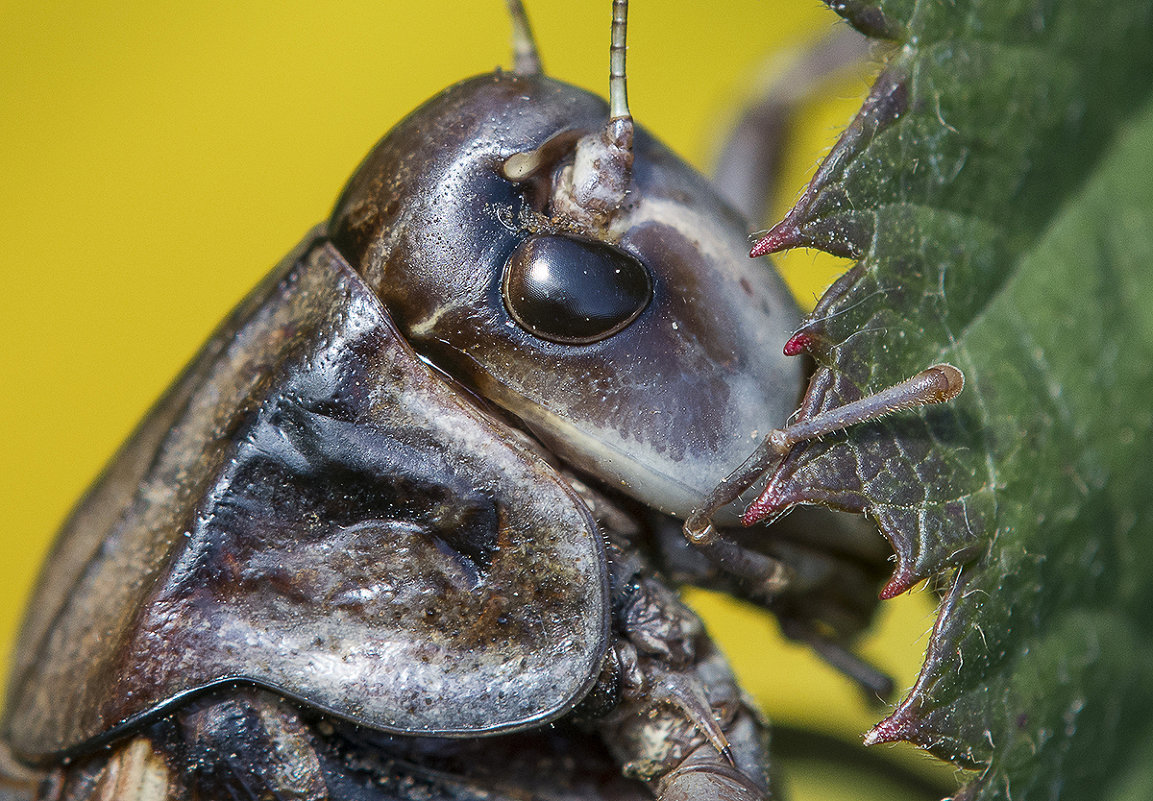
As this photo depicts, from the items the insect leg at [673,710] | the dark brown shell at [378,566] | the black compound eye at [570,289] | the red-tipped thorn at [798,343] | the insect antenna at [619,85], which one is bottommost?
the insect leg at [673,710]

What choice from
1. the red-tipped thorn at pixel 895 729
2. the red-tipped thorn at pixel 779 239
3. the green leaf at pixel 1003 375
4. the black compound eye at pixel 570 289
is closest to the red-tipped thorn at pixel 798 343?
the green leaf at pixel 1003 375

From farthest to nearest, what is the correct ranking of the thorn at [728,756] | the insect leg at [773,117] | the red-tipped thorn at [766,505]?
the insect leg at [773,117]
the thorn at [728,756]
the red-tipped thorn at [766,505]

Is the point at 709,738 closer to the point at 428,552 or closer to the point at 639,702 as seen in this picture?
the point at 639,702

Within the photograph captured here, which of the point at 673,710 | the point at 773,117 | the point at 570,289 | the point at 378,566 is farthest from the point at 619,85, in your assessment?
the point at 773,117

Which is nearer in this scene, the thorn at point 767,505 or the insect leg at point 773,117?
the thorn at point 767,505

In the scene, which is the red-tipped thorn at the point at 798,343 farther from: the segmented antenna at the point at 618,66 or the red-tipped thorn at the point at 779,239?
the segmented antenna at the point at 618,66

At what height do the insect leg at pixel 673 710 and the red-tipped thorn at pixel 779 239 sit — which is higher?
the red-tipped thorn at pixel 779 239

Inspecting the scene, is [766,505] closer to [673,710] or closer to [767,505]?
[767,505]
